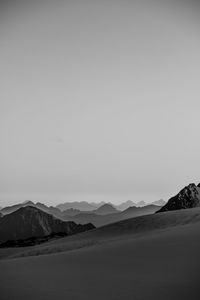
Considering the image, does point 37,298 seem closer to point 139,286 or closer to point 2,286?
point 2,286

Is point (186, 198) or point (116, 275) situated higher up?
point (186, 198)

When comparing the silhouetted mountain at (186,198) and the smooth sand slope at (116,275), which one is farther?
the silhouetted mountain at (186,198)

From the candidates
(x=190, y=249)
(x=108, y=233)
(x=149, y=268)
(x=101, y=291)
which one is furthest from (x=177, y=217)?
(x=101, y=291)

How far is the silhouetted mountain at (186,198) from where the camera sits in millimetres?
157250

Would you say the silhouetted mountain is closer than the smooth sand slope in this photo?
No

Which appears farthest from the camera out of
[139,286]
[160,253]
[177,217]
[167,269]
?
[177,217]

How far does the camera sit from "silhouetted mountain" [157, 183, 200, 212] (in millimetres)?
157250

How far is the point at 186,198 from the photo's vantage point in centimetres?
16125

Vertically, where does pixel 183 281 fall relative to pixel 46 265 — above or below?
below

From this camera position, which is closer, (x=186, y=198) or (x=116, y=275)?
(x=116, y=275)

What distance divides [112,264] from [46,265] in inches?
116

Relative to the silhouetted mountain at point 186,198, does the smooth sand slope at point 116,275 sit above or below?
below

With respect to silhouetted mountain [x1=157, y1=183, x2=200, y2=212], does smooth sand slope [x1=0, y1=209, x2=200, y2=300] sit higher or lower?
lower

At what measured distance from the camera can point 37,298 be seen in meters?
7.87
